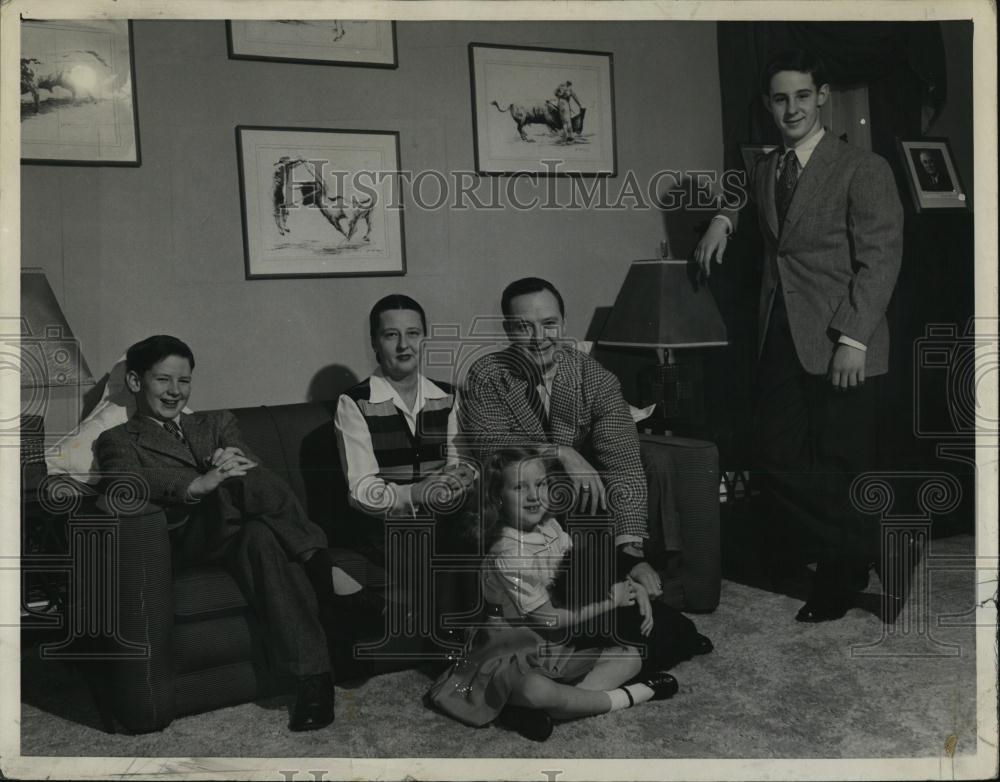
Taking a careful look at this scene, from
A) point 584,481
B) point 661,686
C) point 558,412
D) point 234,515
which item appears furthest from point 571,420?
point 234,515

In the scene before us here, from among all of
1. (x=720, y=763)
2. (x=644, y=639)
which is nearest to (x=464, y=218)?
(x=644, y=639)

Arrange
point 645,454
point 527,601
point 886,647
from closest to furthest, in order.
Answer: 1. point 527,601
2. point 886,647
3. point 645,454

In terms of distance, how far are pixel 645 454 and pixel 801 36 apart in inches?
48.3

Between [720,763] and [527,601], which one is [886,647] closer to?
[720,763]

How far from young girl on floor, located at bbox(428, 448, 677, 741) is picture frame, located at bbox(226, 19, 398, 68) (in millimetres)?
1175

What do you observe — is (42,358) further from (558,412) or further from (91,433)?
(558,412)

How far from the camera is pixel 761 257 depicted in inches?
105

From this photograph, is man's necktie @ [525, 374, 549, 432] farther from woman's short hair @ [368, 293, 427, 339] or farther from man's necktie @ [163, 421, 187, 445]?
man's necktie @ [163, 421, 187, 445]

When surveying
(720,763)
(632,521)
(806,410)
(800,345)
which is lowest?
(720,763)

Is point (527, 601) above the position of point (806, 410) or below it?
below

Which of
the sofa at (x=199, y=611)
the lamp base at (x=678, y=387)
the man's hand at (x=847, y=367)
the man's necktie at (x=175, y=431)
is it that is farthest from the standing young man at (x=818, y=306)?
the man's necktie at (x=175, y=431)

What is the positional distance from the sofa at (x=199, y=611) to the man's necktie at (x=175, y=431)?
192 millimetres

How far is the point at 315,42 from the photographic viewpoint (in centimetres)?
258

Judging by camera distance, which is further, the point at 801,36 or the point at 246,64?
the point at 246,64
